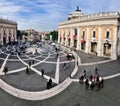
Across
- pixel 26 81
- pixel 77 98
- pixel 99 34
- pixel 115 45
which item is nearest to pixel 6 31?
pixel 99 34

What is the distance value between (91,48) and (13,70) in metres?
21.4

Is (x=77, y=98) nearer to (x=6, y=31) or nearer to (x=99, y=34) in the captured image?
(x=99, y=34)

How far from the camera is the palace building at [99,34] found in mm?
34750

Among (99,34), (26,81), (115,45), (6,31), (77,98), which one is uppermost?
(6,31)

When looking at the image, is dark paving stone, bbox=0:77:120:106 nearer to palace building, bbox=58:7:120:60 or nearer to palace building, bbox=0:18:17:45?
palace building, bbox=58:7:120:60

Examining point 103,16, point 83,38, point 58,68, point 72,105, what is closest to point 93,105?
point 72,105

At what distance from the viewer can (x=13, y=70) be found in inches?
1059

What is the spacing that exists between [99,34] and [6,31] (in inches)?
1875

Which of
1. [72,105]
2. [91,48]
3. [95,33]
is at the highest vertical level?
[95,33]

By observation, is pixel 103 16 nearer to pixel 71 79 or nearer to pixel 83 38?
pixel 83 38

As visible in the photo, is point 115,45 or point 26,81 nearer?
point 26,81

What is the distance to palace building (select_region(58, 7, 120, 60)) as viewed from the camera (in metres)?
34.8

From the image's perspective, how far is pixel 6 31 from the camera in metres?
73.2

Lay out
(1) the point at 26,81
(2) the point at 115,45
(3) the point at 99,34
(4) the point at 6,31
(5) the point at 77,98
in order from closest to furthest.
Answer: (5) the point at 77,98
(1) the point at 26,81
(2) the point at 115,45
(3) the point at 99,34
(4) the point at 6,31
